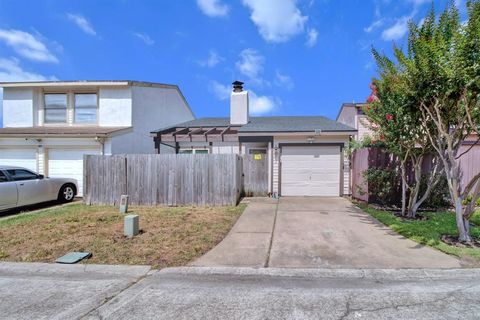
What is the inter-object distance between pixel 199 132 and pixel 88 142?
490 centimetres

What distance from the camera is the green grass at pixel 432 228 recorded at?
4762mm

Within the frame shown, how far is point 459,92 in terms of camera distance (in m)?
5.32

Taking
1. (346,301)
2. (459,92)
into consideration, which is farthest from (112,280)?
(459,92)

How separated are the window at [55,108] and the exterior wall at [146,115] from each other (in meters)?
2.51

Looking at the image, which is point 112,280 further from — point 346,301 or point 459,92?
point 459,92

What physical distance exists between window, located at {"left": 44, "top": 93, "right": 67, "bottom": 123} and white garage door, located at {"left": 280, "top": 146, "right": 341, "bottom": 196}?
1119 cm

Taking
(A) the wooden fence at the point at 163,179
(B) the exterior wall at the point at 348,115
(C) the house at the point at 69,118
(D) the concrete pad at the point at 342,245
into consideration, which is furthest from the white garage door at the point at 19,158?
(B) the exterior wall at the point at 348,115

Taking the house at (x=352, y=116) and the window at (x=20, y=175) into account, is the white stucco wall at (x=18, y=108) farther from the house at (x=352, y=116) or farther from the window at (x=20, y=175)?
the house at (x=352, y=116)

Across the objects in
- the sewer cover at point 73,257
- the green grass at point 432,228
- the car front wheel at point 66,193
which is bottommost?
the sewer cover at point 73,257

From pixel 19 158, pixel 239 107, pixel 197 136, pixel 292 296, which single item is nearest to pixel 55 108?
pixel 19 158

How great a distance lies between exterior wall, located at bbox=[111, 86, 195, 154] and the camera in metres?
12.7

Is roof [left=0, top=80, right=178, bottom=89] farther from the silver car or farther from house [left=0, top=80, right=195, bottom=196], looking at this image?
the silver car

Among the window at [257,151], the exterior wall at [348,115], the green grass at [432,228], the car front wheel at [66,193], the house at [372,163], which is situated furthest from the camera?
the exterior wall at [348,115]

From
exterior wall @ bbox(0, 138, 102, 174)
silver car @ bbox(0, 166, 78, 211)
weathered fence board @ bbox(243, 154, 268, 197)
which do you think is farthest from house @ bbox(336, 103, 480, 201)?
silver car @ bbox(0, 166, 78, 211)
